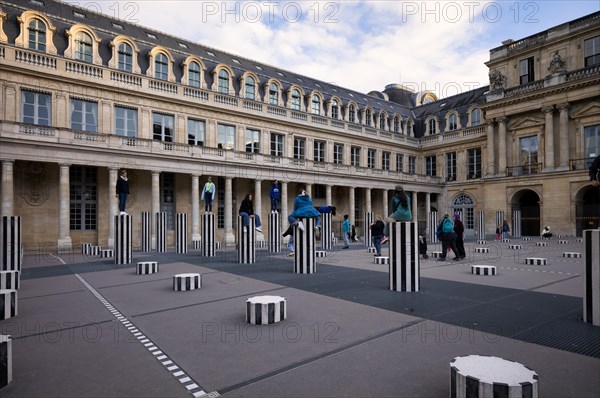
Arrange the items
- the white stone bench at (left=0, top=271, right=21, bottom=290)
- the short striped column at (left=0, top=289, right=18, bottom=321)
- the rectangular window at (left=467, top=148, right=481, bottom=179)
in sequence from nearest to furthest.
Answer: the short striped column at (left=0, top=289, right=18, bottom=321), the white stone bench at (left=0, top=271, right=21, bottom=290), the rectangular window at (left=467, top=148, right=481, bottom=179)

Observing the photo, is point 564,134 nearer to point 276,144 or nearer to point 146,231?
point 276,144

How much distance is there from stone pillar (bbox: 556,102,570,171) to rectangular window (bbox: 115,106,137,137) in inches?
1456

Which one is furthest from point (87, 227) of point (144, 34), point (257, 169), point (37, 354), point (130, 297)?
point (37, 354)

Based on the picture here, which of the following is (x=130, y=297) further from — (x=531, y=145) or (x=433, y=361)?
(x=531, y=145)

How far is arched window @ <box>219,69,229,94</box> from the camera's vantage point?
31.1 m

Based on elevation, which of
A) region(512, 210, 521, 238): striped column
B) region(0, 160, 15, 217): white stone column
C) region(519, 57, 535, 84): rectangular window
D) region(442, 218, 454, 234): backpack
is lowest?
region(512, 210, 521, 238): striped column

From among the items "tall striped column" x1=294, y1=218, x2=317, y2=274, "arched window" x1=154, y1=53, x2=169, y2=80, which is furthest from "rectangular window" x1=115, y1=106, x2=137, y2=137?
"tall striped column" x1=294, y1=218, x2=317, y2=274

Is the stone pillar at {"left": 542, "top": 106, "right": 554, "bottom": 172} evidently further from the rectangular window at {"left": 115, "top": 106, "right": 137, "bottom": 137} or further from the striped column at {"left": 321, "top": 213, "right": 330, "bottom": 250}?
the rectangular window at {"left": 115, "top": 106, "right": 137, "bottom": 137}

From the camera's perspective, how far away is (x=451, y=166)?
148ft

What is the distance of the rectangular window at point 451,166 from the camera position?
1768 inches

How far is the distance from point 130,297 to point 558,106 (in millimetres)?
39715

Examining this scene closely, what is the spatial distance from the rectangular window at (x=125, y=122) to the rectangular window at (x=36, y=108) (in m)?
3.93

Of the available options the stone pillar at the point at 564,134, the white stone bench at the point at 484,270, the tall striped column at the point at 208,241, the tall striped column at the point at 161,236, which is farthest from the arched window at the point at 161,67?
the stone pillar at the point at 564,134

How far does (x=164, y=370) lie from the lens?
12.5 feet
